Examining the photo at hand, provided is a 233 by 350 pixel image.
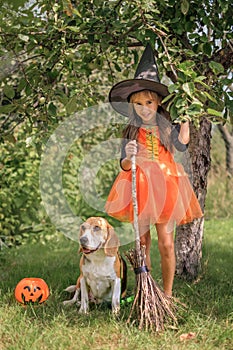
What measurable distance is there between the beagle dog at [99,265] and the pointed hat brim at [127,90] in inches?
27.7

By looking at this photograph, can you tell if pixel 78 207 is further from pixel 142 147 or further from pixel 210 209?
pixel 142 147

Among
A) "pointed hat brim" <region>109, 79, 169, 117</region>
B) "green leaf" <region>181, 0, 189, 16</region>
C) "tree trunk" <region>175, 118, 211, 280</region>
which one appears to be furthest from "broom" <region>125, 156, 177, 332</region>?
"tree trunk" <region>175, 118, 211, 280</region>

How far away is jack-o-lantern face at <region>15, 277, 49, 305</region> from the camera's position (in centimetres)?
338

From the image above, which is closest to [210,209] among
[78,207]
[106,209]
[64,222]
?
[78,207]

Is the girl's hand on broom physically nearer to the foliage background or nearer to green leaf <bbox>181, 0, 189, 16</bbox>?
the foliage background

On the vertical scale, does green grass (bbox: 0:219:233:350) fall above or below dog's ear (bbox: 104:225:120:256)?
below

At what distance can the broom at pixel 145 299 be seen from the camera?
291cm

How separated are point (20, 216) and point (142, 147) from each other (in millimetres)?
3197

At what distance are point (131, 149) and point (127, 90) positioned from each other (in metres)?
0.39

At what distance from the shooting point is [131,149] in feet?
10.0

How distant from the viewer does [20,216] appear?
20.1ft

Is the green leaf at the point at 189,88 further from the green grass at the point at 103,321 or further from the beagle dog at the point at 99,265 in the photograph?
the green grass at the point at 103,321

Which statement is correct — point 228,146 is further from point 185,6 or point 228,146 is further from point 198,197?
point 185,6

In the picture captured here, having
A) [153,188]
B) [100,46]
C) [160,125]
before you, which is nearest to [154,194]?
[153,188]
